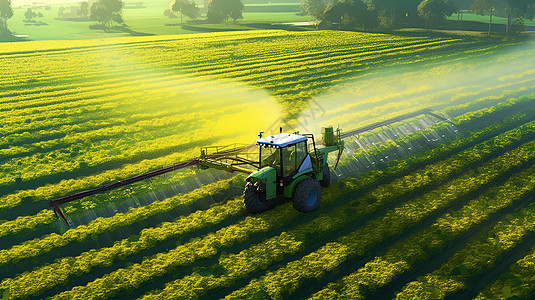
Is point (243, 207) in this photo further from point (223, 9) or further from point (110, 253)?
point (223, 9)

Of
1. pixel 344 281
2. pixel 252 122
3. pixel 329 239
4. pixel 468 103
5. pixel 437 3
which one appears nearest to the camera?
pixel 344 281

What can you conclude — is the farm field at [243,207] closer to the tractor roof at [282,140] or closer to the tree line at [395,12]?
the tractor roof at [282,140]

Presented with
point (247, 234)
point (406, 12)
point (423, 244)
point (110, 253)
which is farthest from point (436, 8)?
point (110, 253)

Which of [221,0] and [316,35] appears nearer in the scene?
[316,35]

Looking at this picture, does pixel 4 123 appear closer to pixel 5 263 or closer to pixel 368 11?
pixel 5 263

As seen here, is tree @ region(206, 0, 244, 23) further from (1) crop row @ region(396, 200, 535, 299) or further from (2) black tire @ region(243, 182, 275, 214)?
(1) crop row @ region(396, 200, 535, 299)

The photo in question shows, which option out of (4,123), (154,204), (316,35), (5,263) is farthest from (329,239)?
(316,35)

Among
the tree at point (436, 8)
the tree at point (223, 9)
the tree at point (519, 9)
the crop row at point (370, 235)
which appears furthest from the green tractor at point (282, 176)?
the tree at point (223, 9)
